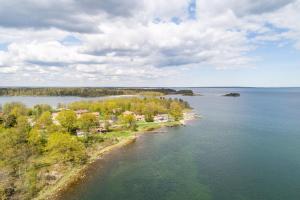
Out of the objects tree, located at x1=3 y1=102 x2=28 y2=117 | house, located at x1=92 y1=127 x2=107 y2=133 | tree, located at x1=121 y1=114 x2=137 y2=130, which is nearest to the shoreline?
house, located at x1=92 y1=127 x2=107 y2=133

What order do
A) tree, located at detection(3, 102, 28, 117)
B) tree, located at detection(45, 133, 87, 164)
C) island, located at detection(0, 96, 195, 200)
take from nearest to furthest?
island, located at detection(0, 96, 195, 200)
tree, located at detection(45, 133, 87, 164)
tree, located at detection(3, 102, 28, 117)

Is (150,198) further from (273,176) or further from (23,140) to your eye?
(23,140)

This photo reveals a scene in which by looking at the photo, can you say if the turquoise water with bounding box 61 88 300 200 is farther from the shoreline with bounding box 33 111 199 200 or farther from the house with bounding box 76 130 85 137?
the house with bounding box 76 130 85 137

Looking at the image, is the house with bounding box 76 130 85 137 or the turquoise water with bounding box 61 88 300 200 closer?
the turquoise water with bounding box 61 88 300 200

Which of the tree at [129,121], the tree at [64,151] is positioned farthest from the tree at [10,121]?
the tree at [64,151]

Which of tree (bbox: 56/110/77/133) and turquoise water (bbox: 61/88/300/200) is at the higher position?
tree (bbox: 56/110/77/133)

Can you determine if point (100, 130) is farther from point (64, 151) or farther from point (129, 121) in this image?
point (64, 151)

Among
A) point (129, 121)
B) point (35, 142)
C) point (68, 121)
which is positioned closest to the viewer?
point (35, 142)

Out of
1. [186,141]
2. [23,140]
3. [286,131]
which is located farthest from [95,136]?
[286,131]

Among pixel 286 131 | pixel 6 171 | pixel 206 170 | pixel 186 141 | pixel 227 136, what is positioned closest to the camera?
pixel 6 171

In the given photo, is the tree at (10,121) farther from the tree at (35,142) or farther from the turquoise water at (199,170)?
the turquoise water at (199,170)

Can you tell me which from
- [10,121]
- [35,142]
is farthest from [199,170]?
[10,121]
